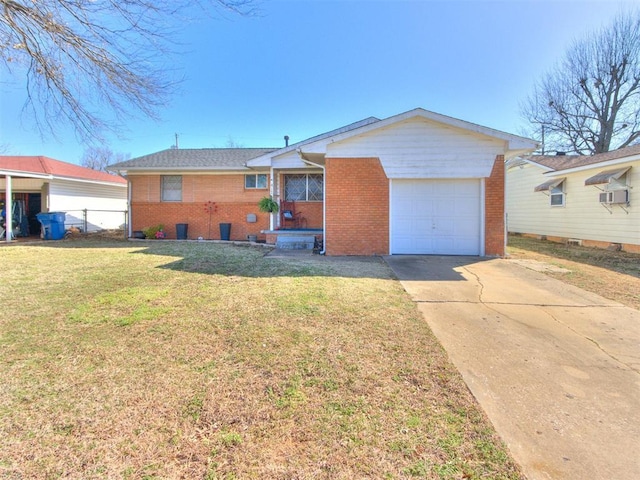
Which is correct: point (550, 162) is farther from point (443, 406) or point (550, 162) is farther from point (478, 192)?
point (443, 406)

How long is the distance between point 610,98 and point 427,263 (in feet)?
70.9

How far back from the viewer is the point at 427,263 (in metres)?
7.96

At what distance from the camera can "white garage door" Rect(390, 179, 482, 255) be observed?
29.5 ft

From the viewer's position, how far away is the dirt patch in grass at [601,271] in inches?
221

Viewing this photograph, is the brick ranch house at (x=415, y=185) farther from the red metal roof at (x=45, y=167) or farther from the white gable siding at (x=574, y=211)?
the red metal roof at (x=45, y=167)

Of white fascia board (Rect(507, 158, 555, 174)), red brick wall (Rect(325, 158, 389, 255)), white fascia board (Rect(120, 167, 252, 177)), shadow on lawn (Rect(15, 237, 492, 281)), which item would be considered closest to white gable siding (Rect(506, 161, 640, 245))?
white fascia board (Rect(507, 158, 555, 174))

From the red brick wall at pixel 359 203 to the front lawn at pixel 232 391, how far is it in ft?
14.4

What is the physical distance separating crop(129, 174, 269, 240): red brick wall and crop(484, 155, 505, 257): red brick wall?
853cm

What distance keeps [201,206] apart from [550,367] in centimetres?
1361

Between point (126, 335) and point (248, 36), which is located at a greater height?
point (248, 36)

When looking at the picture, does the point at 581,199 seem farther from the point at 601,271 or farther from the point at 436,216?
the point at 436,216

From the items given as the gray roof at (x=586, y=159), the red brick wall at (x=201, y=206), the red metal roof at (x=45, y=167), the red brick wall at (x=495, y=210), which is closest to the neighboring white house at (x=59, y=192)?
the red metal roof at (x=45, y=167)

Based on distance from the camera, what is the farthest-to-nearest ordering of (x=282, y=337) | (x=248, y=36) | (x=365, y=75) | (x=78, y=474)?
(x=365, y=75), (x=248, y=36), (x=282, y=337), (x=78, y=474)

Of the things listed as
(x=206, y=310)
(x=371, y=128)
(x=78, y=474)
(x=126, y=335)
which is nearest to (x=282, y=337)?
(x=206, y=310)
